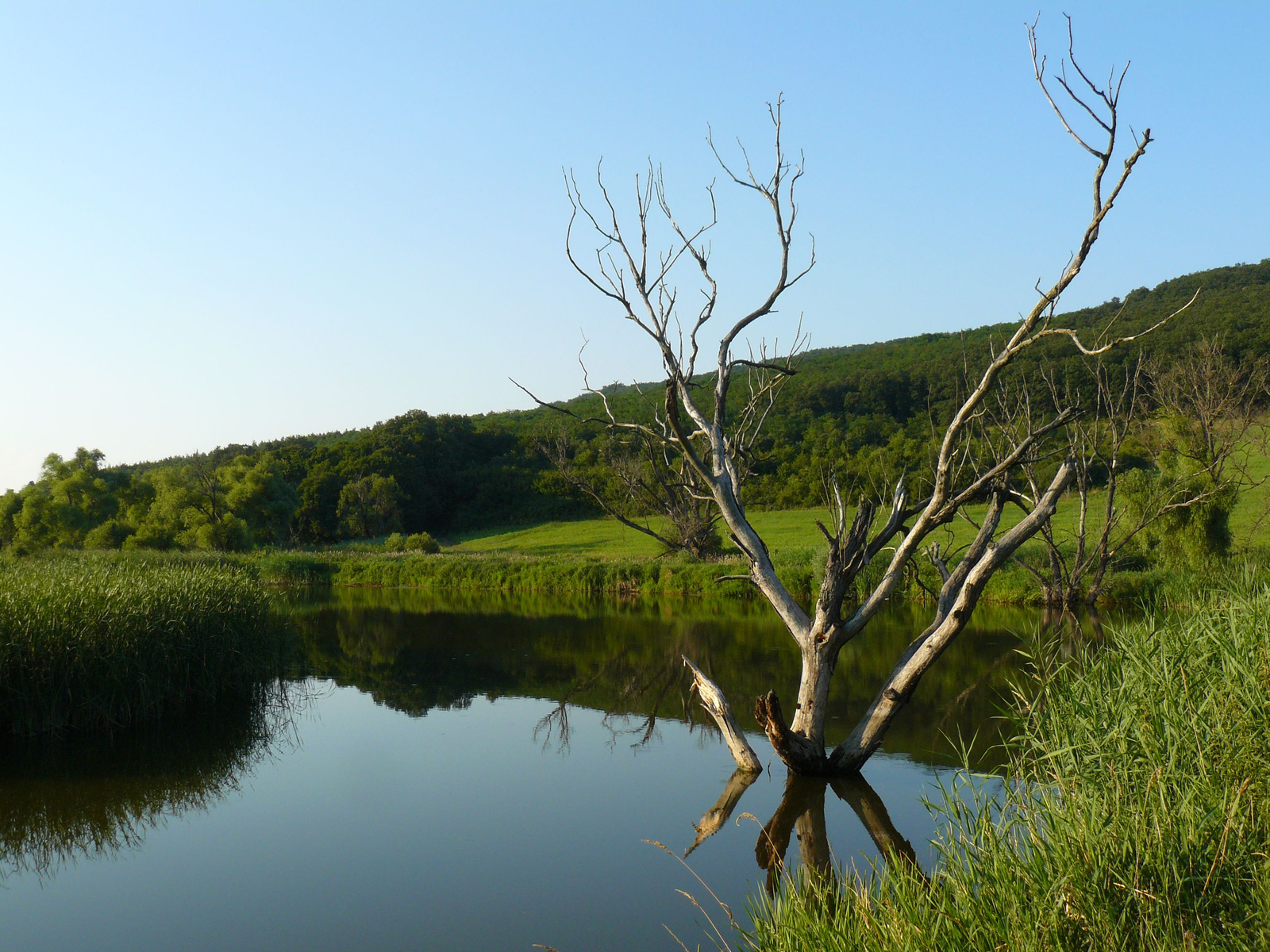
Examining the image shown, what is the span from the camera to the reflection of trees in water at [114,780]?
23.0 ft

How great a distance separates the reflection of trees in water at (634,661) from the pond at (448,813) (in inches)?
3.1

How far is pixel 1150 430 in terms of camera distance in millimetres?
19547

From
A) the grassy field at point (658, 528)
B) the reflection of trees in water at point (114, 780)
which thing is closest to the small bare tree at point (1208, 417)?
the grassy field at point (658, 528)

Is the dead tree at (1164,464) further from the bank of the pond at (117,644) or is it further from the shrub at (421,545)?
the shrub at (421,545)

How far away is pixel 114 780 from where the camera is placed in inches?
332

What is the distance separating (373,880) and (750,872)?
2455mm

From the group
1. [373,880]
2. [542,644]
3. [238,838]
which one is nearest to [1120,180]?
[373,880]

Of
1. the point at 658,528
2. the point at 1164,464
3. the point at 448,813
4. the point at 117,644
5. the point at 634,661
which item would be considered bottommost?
the point at 634,661

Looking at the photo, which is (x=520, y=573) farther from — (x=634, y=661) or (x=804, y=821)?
(x=804, y=821)

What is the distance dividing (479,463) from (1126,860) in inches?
2121

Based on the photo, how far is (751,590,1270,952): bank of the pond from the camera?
2984mm

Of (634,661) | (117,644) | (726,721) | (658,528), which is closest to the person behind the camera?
(726,721)

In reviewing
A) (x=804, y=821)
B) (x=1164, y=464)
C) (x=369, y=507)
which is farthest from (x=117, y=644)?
(x=369, y=507)

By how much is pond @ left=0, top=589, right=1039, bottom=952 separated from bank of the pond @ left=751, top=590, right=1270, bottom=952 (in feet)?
4.32
